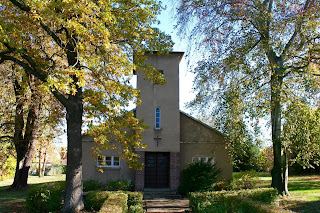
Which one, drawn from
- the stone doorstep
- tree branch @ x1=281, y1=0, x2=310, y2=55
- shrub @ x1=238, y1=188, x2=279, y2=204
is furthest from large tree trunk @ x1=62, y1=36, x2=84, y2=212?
tree branch @ x1=281, y1=0, x2=310, y2=55

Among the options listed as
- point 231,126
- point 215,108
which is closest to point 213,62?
point 215,108

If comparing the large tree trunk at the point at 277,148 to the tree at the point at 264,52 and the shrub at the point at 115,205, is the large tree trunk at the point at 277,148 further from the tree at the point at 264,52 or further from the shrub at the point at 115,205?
the shrub at the point at 115,205

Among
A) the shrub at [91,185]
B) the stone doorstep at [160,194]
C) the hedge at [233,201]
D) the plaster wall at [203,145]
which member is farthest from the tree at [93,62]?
the plaster wall at [203,145]

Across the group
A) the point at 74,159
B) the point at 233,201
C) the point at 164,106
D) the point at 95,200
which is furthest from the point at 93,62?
A: the point at 164,106

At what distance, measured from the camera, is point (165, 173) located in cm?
1919

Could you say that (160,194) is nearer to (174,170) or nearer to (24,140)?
(174,170)

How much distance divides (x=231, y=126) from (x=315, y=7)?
7697mm

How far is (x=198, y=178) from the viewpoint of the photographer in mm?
17250

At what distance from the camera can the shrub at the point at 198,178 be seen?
1728cm

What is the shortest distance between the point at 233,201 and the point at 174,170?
770 cm

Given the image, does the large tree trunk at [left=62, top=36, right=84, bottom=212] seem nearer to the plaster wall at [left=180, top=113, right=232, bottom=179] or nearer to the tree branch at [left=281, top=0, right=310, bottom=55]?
the plaster wall at [left=180, top=113, right=232, bottom=179]

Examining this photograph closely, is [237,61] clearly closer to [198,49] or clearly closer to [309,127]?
[198,49]

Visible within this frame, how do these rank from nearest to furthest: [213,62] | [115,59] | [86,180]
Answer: [115,59] < [213,62] < [86,180]

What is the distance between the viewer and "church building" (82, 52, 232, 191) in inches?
736
